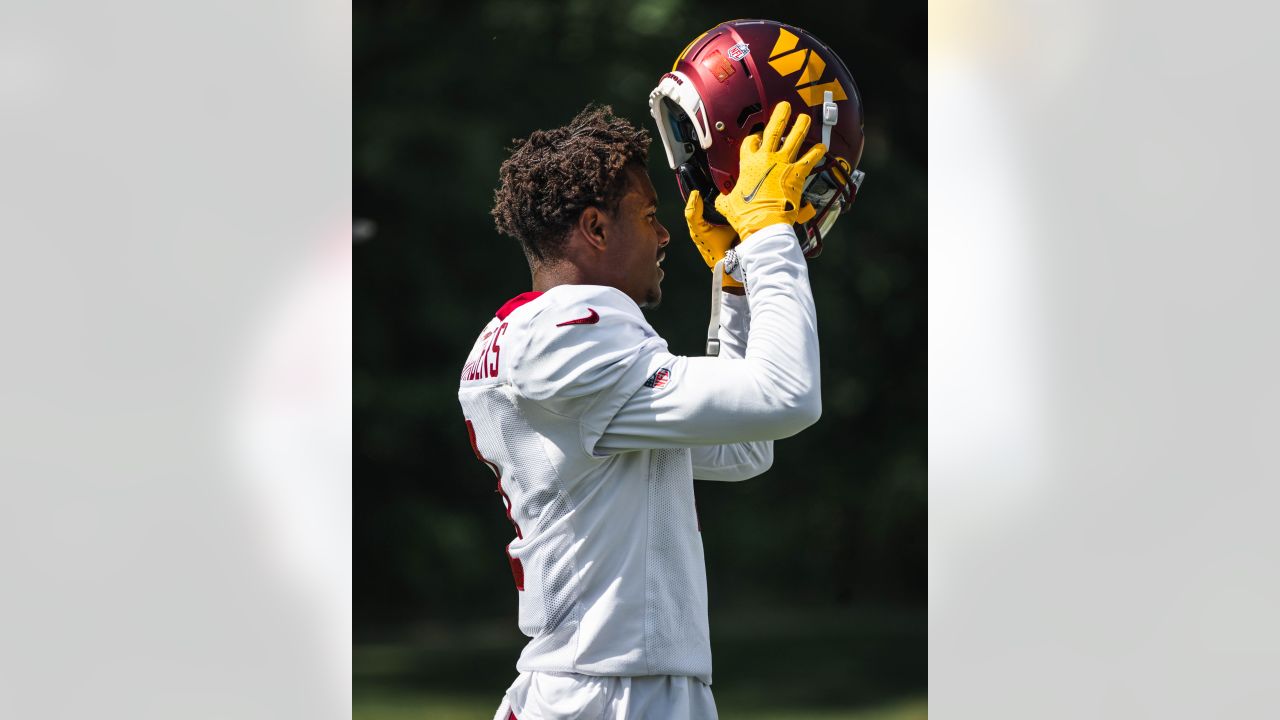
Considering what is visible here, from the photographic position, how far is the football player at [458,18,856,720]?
2393mm

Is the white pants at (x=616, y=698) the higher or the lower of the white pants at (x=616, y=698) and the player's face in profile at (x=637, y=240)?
the lower

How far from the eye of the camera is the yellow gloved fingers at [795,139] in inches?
103

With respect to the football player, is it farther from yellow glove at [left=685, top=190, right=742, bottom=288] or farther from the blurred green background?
the blurred green background

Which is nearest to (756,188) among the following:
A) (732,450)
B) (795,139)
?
(795,139)

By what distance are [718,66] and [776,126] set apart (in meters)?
0.21

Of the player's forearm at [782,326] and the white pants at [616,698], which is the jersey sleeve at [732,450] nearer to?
the player's forearm at [782,326]

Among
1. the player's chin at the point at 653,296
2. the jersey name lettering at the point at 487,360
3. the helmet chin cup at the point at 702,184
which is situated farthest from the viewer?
the helmet chin cup at the point at 702,184

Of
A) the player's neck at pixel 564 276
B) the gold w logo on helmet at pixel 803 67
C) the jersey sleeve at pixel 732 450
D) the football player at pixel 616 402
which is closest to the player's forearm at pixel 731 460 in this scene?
the jersey sleeve at pixel 732 450

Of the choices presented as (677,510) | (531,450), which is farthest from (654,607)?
(531,450)

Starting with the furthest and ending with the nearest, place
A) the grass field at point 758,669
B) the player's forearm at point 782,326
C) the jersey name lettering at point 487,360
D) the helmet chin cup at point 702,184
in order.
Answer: the grass field at point 758,669
the helmet chin cup at point 702,184
the jersey name lettering at point 487,360
the player's forearm at point 782,326

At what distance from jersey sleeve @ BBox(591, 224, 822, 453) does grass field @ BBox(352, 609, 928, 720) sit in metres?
6.29

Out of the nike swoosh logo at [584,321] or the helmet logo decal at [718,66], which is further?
the helmet logo decal at [718,66]
